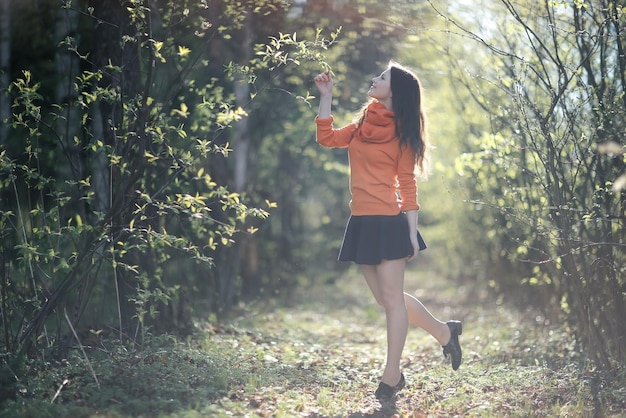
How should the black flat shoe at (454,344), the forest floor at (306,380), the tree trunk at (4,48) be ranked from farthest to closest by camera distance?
the tree trunk at (4,48), the black flat shoe at (454,344), the forest floor at (306,380)

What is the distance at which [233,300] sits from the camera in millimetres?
8102

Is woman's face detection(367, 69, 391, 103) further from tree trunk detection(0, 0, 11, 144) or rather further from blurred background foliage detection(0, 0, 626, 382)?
tree trunk detection(0, 0, 11, 144)

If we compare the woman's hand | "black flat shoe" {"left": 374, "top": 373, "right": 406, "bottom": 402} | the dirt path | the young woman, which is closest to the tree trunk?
the dirt path

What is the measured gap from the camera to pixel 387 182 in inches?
170

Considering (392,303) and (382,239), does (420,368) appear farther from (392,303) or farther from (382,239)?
(382,239)

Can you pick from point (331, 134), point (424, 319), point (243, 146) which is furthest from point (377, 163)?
point (243, 146)

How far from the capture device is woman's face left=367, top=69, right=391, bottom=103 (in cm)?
437

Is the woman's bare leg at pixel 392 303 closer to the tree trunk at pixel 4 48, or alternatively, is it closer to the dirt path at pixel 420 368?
the dirt path at pixel 420 368

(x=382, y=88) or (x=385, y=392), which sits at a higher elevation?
(x=382, y=88)

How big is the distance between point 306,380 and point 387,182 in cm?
139

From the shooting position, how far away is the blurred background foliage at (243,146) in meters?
4.52

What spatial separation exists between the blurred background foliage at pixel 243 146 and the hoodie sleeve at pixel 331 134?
0.38 meters

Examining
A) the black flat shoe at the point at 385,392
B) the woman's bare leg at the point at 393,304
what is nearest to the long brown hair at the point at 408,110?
the woman's bare leg at the point at 393,304

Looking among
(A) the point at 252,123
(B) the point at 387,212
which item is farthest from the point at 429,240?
(B) the point at 387,212
